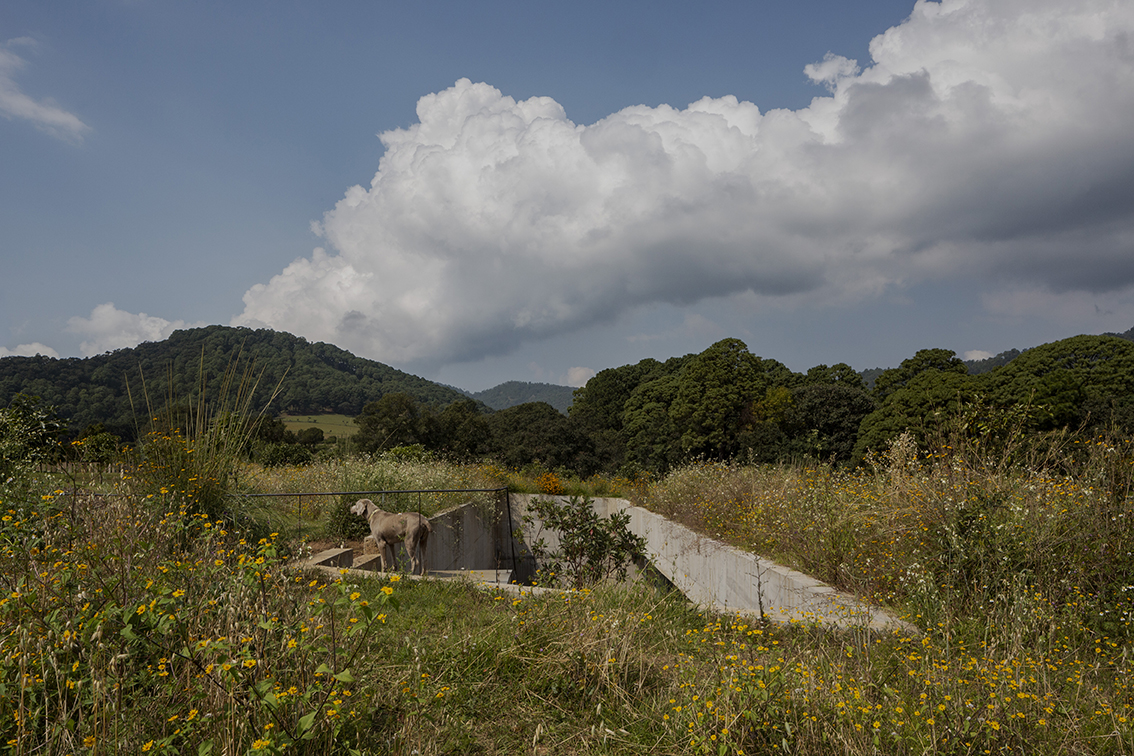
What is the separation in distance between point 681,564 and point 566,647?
5530 mm

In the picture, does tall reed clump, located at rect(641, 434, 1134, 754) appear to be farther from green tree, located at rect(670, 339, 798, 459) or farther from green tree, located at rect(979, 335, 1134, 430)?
green tree, located at rect(670, 339, 798, 459)

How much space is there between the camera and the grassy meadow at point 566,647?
6.63ft

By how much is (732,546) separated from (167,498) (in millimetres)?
5362

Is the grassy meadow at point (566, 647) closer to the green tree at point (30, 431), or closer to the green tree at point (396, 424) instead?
the green tree at point (30, 431)

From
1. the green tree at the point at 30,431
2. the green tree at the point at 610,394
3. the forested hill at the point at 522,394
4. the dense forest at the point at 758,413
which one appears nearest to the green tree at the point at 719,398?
the dense forest at the point at 758,413

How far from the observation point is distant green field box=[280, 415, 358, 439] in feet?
75.2

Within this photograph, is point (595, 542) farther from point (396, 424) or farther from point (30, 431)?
point (396, 424)

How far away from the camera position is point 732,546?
21.2 ft

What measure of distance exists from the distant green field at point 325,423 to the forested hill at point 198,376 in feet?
1.63

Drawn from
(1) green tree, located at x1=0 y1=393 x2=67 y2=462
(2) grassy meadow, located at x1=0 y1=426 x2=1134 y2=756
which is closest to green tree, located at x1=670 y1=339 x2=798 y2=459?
(2) grassy meadow, located at x1=0 y1=426 x2=1134 y2=756

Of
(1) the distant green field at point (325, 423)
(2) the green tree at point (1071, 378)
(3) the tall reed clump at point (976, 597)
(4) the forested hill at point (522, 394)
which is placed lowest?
(3) the tall reed clump at point (976, 597)

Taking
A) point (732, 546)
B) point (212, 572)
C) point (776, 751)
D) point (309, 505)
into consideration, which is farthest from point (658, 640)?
point (309, 505)

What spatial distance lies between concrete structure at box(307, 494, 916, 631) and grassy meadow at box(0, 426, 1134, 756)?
1.10 ft

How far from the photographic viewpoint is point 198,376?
551 cm
